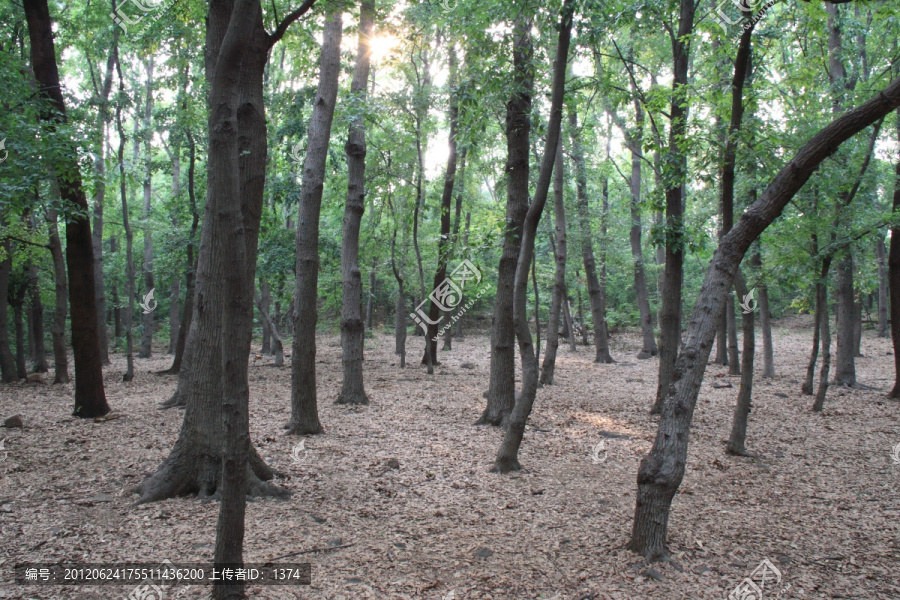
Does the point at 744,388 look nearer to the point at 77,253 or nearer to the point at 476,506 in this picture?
the point at 476,506

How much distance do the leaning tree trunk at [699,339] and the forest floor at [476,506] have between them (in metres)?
0.44

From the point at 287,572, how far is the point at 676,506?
347cm

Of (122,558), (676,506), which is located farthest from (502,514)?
(122,558)

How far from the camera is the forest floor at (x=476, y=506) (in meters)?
3.51

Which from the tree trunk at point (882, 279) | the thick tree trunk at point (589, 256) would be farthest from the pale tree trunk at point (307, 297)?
the tree trunk at point (882, 279)

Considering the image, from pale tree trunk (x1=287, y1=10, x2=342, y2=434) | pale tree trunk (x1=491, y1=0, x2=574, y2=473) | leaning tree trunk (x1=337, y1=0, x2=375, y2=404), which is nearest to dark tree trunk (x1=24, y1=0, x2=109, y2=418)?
pale tree trunk (x1=287, y1=10, x2=342, y2=434)

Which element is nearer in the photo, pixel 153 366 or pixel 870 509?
pixel 870 509

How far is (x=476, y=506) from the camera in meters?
4.88

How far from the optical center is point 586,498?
5137 mm

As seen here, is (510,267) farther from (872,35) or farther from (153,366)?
(153,366)

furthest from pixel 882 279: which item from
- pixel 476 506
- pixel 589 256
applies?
pixel 476 506

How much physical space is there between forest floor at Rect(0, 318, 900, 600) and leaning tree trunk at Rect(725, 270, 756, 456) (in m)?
0.20

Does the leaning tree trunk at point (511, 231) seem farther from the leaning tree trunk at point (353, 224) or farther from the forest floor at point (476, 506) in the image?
the leaning tree trunk at point (353, 224)

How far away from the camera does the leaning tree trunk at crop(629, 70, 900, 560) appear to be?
3.62m
